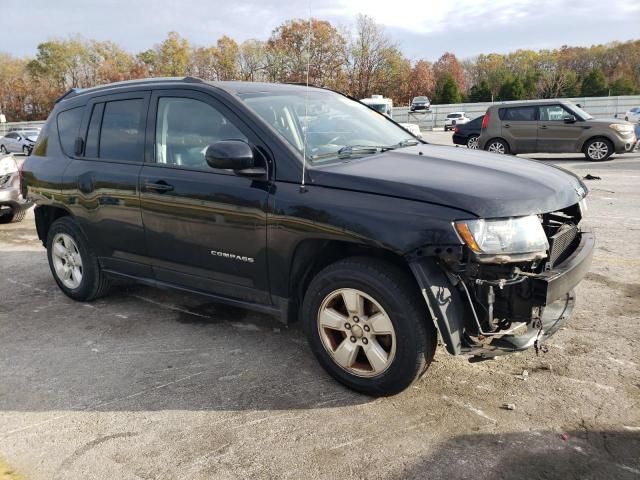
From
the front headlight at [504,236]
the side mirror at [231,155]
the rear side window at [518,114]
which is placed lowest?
the front headlight at [504,236]

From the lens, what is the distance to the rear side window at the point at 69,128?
15.6ft

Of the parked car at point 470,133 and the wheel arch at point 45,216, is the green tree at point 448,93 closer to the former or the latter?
the parked car at point 470,133

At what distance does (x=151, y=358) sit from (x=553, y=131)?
562 inches

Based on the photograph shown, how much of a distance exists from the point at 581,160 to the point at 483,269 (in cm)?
1457

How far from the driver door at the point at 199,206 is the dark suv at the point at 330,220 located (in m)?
0.01

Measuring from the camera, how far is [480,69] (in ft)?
322

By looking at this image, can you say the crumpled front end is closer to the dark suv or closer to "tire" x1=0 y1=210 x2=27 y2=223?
the dark suv

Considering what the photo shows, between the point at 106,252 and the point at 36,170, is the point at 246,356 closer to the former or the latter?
the point at 106,252

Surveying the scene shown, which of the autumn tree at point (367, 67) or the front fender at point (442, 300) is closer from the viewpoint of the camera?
the front fender at point (442, 300)

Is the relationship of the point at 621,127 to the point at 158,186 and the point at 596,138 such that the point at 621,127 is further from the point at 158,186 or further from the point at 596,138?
the point at 158,186

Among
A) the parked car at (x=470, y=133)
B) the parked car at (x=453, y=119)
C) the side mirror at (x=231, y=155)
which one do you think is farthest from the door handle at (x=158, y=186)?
the parked car at (x=453, y=119)

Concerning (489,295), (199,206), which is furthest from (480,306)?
(199,206)

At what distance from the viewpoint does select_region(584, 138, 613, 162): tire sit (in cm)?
1479

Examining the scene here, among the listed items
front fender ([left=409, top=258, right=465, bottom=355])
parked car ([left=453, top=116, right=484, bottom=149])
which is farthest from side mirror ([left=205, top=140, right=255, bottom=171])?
parked car ([left=453, top=116, right=484, bottom=149])
